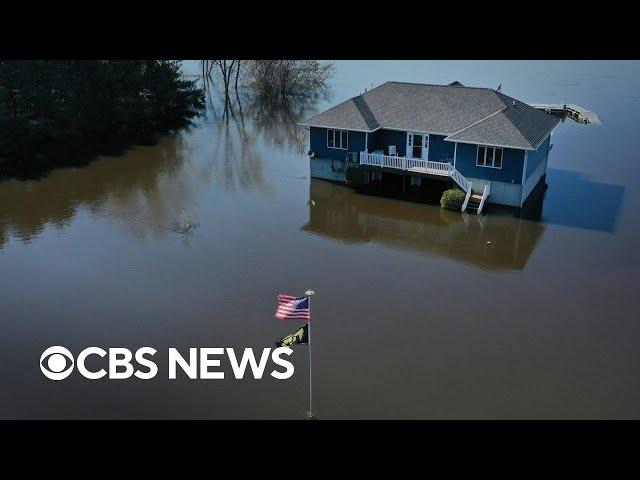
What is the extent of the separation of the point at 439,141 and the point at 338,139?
548 cm

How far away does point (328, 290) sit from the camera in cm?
2227

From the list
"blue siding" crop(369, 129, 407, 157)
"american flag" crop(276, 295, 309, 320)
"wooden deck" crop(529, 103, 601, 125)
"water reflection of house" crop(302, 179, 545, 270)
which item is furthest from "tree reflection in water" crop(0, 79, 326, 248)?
"wooden deck" crop(529, 103, 601, 125)

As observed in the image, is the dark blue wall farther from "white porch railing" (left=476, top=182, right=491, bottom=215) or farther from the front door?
"white porch railing" (left=476, top=182, right=491, bottom=215)

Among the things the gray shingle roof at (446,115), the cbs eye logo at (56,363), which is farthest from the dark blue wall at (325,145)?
the cbs eye logo at (56,363)

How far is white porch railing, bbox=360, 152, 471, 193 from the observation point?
3127cm

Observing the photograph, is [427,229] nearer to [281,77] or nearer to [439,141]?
[439,141]

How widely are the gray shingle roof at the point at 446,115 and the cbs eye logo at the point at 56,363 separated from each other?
64.6 ft

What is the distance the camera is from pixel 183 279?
23.1 metres

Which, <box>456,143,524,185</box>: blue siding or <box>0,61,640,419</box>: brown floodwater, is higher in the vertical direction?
<box>456,143,524,185</box>: blue siding

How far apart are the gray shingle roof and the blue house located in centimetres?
5

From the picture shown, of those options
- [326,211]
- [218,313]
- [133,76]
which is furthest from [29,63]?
[218,313]
